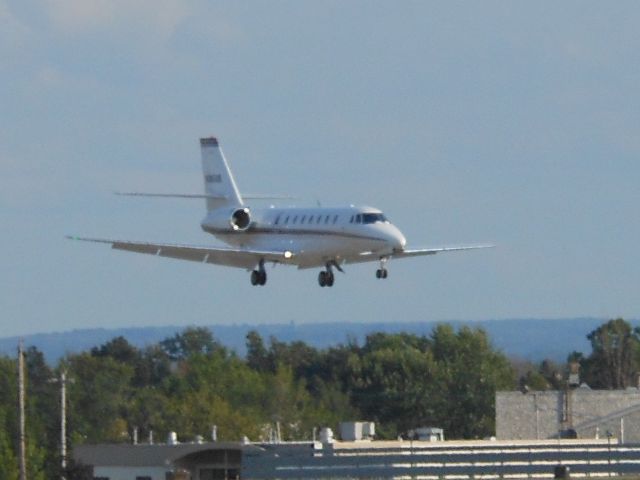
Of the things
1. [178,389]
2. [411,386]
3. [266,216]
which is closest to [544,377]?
[411,386]

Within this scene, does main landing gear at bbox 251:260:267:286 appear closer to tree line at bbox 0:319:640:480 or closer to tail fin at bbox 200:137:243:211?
tail fin at bbox 200:137:243:211

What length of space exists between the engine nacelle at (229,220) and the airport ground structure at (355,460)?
33.0 feet

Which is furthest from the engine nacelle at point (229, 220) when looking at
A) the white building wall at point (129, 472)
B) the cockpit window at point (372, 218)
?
the white building wall at point (129, 472)

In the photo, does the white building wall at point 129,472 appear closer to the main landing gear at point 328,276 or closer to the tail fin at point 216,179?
the main landing gear at point 328,276

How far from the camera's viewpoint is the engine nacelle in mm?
73312

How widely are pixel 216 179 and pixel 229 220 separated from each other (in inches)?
299

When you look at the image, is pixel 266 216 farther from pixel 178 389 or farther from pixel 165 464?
pixel 178 389

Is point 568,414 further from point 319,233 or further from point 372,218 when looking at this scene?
point 372,218

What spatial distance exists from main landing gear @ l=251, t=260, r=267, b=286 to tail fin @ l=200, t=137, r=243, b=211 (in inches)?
300

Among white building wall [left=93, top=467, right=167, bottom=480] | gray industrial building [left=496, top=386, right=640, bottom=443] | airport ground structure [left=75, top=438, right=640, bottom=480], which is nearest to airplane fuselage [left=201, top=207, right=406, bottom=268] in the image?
airport ground structure [left=75, top=438, right=640, bottom=480]

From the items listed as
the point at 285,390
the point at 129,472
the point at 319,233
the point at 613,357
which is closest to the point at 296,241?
the point at 319,233

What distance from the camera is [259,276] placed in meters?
71.1

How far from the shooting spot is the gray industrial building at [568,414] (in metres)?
81.3

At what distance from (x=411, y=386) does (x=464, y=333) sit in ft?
33.0
